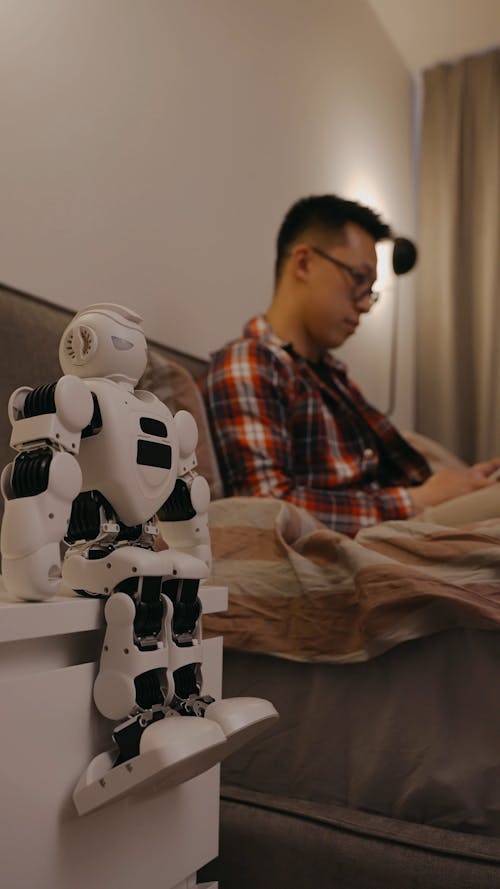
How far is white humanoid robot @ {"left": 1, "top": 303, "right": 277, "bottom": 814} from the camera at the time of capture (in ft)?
2.11

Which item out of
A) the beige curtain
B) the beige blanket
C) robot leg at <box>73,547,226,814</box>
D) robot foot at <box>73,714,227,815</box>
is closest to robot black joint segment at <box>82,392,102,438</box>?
robot leg at <box>73,547,226,814</box>

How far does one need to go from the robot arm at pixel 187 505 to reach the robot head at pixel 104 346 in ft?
0.27

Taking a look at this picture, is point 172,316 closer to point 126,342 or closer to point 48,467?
point 126,342

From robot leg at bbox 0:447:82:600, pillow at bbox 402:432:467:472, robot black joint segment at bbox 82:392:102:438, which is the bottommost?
robot leg at bbox 0:447:82:600

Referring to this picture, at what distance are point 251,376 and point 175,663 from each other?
Result: 747mm

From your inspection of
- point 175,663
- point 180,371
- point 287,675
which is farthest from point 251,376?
point 175,663

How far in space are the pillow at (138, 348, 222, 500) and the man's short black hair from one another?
1.91ft

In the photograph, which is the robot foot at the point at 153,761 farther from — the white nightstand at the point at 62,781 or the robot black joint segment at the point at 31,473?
the robot black joint segment at the point at 31,473

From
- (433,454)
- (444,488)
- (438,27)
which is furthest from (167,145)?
(438,27)

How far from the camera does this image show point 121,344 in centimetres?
75

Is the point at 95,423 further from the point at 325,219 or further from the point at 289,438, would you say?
the point at 325,219

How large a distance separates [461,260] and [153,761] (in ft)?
9.21

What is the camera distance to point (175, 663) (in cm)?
73

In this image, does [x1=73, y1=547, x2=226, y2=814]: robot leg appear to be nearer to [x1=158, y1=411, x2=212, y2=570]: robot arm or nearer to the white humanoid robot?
the white humanoid robot
